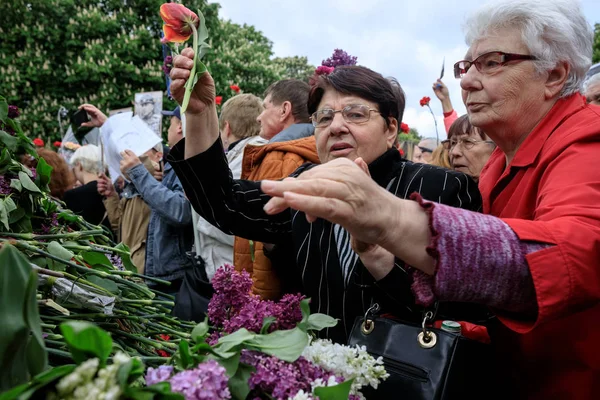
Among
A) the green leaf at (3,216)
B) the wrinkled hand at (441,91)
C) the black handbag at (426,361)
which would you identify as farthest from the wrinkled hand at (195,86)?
the wrinkled hand at (441,91)

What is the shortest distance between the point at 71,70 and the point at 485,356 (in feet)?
51.6

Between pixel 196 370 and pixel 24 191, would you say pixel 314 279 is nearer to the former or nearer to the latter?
pixel 24 191

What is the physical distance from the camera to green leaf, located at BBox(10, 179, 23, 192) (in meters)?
1.43

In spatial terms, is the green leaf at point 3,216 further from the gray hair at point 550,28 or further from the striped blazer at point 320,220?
the gray hair at point 550,28

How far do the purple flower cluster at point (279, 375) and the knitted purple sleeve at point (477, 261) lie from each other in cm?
28

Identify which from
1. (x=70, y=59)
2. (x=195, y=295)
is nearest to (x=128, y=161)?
(x=195, y=295)

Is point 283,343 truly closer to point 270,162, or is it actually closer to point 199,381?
point 199,381

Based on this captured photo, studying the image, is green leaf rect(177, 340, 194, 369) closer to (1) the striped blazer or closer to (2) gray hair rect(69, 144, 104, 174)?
(1) the striped blazer

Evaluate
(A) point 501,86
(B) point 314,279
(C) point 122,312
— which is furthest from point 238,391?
(A) point 501,86

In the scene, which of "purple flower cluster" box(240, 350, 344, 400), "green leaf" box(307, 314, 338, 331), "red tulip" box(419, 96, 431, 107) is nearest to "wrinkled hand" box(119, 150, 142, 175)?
"green leaf" box(307, 314, 338, 331)

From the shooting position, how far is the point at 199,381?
738 millimetres

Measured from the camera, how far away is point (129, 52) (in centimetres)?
1537

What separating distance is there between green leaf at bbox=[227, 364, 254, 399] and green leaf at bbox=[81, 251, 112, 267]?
65 centimetres

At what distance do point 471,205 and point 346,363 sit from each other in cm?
97
